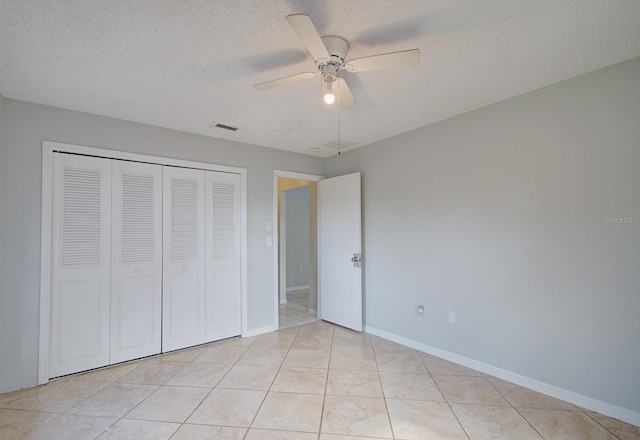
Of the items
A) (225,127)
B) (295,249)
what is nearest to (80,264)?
(225,127)

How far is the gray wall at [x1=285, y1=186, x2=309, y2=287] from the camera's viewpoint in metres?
6.68

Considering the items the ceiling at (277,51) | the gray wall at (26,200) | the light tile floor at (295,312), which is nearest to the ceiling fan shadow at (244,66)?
the ceiling at (277,51)

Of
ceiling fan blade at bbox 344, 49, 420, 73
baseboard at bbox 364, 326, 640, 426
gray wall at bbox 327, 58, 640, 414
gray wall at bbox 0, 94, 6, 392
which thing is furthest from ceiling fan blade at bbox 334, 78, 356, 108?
gray wall at bbox 0, 94, 6, 392

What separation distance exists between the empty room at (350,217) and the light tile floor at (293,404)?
0.9 inches

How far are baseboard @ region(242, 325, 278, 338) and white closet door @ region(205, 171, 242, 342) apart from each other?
0.34 feet

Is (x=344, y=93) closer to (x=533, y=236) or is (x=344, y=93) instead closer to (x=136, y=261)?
(x=533, y=236)

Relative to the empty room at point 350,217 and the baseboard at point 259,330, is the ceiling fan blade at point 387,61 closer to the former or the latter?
the empty room at point 350,217

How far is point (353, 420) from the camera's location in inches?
81.7

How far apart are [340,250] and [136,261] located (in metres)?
2.41

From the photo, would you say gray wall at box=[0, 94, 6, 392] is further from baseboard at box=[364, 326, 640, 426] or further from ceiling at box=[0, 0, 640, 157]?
baseboard at box=[364, 326, 640, 426]

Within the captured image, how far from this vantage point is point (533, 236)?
8.11ft

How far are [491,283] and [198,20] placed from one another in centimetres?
299

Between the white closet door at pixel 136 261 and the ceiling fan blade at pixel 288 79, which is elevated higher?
the ceiling fan blade at pixel 288 79

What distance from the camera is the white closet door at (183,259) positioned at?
3246 mm
